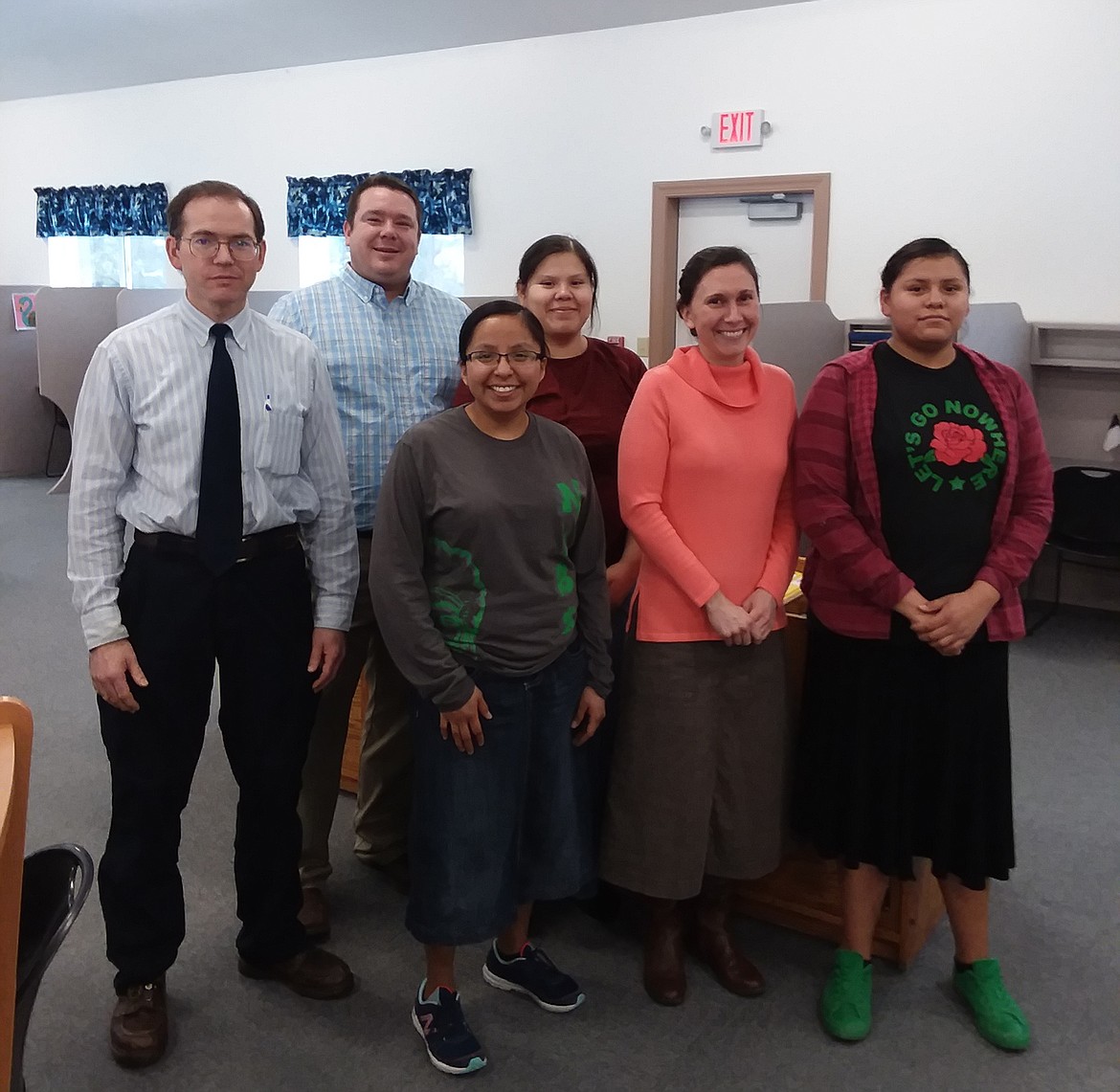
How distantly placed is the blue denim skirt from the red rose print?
696mm

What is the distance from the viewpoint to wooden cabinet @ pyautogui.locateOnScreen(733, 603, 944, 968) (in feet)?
6.68

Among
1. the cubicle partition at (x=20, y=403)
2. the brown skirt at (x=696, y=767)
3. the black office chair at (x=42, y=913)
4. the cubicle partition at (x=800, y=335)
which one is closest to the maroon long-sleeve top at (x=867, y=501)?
the brown skirt at (x=696, y=767)

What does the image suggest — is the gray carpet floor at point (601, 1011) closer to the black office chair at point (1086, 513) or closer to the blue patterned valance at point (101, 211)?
the black office chair at point (1086, 513)

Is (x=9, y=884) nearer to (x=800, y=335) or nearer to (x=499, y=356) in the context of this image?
(x=499, y=356)

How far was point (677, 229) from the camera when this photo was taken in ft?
19.4

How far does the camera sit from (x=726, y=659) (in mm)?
1853

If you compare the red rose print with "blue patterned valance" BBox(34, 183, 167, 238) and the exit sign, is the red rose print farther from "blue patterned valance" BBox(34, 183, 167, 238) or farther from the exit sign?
"blue patterned valance" BBox(34, 183, 167, 238)

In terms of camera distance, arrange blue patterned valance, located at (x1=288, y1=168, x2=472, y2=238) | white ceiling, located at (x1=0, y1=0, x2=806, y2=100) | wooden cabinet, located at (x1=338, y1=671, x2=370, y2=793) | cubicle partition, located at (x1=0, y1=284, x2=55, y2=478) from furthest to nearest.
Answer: cubicle partition, located at (x1=0, y1=284, x2=55, y2=478) → blue patterned valance, located at (x1=288, y1=168, x2=472, y2=238) → white ceiling, located at (x1=0, y1=0, x2=806, y2=100) → wooden cabinet, located at (x1=338, y1=671, x2=370, y2=793)

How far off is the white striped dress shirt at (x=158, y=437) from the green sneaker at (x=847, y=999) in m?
1.30

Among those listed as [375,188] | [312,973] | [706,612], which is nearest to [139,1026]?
[312,973]

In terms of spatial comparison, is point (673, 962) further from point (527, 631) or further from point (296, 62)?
point (296, 62)

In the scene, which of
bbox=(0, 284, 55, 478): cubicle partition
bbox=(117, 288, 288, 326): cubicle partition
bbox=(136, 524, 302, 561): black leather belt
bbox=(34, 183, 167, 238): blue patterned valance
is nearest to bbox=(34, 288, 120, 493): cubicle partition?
bbox=(117, 288, 288, 326): cubicle partition

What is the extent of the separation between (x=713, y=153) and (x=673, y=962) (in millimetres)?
4705

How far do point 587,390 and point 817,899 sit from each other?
1143mm
